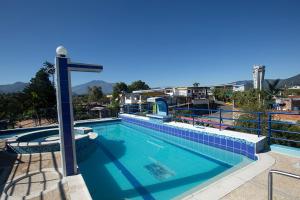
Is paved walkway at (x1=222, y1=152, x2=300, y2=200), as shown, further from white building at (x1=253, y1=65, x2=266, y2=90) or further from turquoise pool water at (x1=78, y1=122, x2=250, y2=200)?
white building at (x1=253, y1=65, x2=266, y2=90)

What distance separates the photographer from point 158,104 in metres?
8.98

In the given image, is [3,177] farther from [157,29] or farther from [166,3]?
[157,29]

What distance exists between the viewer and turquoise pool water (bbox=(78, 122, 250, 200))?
3.68m

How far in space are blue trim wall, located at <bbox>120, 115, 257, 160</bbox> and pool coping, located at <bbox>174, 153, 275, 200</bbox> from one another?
2.71ft

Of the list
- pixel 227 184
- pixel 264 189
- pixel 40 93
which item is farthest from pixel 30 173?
pixel 40 93

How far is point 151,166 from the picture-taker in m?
4.93

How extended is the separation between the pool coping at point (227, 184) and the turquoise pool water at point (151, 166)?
0.41 m

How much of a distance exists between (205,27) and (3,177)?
1826 centimetres

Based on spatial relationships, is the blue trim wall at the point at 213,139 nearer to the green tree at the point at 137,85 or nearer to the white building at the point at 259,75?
the white building at the point at 259,75

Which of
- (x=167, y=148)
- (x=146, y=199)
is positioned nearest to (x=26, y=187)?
(x=146, y=199)

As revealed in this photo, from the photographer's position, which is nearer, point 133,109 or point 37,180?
point 37,180

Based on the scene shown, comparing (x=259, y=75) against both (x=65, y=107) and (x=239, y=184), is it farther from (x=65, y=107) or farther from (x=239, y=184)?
(x=65, y=107)

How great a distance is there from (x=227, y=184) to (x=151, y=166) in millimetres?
2445

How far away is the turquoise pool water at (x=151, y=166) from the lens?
368cm
